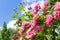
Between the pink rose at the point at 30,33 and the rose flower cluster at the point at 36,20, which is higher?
the rose flower cluster at the point at 36,20

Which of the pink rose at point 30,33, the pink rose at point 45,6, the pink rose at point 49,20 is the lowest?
the pink rose at point 30,33

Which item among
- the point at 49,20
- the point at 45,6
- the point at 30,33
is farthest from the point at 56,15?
the point at 30,33

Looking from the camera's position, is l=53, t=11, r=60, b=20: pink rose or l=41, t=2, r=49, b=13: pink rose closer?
l=53, t=11, r=60, b=20: pink rose

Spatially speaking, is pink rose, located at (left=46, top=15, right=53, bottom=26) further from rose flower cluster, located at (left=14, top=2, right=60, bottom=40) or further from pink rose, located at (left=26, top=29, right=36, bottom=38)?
pink rose, located at (left=26, top=29, right=36, bottom=38)

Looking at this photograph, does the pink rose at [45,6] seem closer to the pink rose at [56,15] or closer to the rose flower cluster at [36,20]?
the rose flower cluster at [36,20]

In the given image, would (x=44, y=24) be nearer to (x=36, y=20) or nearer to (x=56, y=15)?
(x=36, y=20)

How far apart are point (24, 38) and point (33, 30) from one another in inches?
14.4

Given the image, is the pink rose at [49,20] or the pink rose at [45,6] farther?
the pink rose at [45,6]

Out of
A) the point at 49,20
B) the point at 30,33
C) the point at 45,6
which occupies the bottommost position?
the point at 30,33

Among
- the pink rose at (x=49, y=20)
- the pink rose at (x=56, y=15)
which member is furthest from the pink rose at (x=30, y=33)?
the pink rose at (x=56, y=15)

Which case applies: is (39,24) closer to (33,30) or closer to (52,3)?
(33,30)

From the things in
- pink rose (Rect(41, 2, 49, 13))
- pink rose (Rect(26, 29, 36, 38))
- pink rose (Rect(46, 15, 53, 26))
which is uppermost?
pink rose (Rect(41, 2, 49, 13))

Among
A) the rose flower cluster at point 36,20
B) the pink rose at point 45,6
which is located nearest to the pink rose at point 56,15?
the rose flower cluster at point 36,20

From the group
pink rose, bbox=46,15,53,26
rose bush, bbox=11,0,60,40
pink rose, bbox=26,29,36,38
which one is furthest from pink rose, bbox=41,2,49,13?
pink rose, bbox=26,29,36,38
